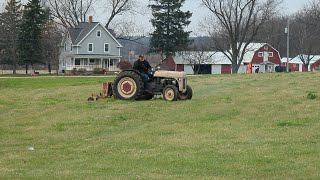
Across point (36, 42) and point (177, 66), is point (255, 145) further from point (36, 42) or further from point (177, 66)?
point (177, 66)

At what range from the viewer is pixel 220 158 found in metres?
10.3

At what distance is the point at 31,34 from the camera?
83.2m

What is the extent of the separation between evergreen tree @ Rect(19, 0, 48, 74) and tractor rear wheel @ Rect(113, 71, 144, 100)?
63.0 m

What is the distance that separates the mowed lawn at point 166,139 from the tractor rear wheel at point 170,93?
64 centimetres

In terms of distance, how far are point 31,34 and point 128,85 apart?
210 feet

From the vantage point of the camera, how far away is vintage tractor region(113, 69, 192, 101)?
21.4m

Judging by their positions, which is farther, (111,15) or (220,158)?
(111,15)

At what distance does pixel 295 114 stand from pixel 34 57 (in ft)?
234

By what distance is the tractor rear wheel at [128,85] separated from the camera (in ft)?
71.0

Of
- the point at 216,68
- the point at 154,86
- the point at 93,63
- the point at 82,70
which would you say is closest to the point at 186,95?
the point at 154,86

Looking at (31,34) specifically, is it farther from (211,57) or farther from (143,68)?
(143,68)

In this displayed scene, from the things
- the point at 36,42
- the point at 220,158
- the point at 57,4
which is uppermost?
the point at 57,4

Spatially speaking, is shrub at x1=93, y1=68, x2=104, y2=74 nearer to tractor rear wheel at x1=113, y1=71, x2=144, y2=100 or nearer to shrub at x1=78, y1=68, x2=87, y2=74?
shrub at x1=78, y1=68, x2=87, y2=74

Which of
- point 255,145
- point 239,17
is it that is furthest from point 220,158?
point 239,17
